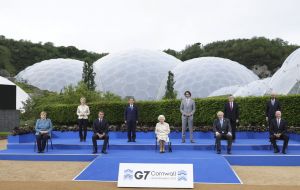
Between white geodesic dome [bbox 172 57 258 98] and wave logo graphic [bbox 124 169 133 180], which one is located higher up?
white geodesic dome [bbox 172 57 258 98]

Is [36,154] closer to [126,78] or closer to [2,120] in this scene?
[2,120]

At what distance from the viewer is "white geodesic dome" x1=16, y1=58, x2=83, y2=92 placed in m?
44.2

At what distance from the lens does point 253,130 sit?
52.8 feet

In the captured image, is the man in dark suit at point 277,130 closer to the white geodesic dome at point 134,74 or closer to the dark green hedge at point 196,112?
the dark green hedge at point 196,112

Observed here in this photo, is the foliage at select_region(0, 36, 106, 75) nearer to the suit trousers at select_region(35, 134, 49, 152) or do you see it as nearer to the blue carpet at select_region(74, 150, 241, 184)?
the suit trousers at select_region(35, 134, 49, 152)

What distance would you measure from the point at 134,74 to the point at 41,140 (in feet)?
90.6

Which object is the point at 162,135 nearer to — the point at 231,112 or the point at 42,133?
the point at 231,112

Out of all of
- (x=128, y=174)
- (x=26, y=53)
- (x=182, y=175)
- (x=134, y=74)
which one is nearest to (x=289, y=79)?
(x=182, y=175)

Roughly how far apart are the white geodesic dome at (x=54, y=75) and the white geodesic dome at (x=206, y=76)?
39.6ft

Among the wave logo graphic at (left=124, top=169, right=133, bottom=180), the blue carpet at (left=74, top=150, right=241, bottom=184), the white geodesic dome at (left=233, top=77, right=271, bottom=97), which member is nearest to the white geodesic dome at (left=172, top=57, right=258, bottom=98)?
the white geodesic dome at (left=233, top=77, right=271, bottom=97)

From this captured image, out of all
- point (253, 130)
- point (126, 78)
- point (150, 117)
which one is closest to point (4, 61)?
point (126, 78)

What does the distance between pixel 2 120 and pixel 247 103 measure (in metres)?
14.9

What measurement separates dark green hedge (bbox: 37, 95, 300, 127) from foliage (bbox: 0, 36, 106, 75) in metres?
47.0

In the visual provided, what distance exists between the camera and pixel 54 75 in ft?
148
